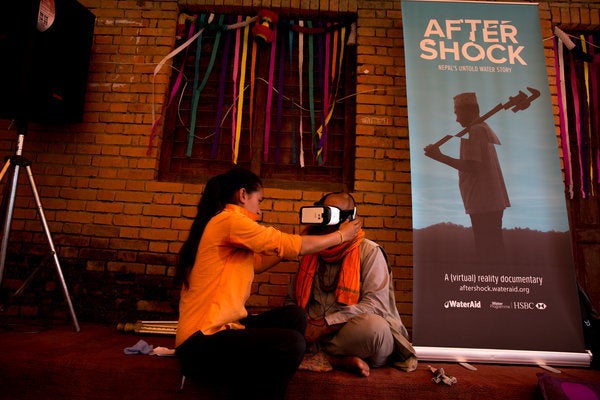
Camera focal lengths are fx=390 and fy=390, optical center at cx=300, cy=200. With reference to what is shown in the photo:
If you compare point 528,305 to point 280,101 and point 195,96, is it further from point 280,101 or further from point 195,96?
point 195,96

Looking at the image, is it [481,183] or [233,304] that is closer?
[233,304]

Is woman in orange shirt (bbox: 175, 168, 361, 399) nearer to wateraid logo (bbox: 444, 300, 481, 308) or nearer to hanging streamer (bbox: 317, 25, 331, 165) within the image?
wateraid logo (bbox: 444, 300, 481, 308)

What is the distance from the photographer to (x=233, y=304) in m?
1.76

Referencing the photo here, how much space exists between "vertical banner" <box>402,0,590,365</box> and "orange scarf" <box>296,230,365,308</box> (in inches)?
18.2

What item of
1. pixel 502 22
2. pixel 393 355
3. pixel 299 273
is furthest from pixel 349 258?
pixel 502 22

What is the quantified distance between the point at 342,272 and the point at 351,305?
0.20m

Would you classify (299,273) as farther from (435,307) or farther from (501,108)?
(501,108)

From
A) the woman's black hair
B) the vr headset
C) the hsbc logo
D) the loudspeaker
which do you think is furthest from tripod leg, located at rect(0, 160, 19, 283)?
the hsbc logo

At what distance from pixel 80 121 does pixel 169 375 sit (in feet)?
7.36

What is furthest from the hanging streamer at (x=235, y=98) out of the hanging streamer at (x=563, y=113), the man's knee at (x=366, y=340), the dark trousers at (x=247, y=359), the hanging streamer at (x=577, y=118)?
the hanging streamer at (x=577, y=118)

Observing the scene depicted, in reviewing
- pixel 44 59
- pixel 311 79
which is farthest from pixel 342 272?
pixel 44 59

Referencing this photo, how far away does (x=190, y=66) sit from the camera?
345 centimetres

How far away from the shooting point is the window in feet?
10.7

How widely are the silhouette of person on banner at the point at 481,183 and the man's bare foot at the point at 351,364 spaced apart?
1087 millimetres
